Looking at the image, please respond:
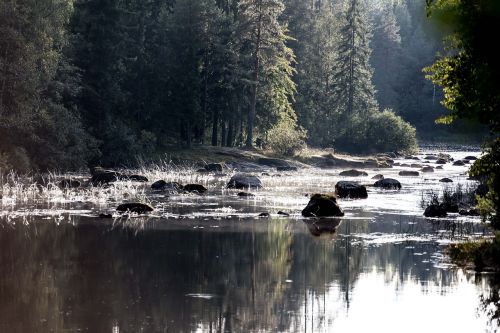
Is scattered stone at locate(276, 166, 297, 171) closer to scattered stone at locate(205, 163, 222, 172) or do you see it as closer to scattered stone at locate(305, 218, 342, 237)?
scattered stone at locate(205, 163, 222, 172)

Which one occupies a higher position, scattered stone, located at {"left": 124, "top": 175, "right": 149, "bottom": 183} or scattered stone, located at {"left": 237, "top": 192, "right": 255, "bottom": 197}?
scattered stone, located at {"left": 124, "top": 175, "right": 149, "bottom": 183}

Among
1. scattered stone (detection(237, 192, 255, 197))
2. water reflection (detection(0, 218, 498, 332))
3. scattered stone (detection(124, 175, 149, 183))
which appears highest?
scattered stone (detection(124, 175, 149, 183))

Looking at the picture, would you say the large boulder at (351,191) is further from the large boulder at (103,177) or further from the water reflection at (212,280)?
the water reflection at (212,280)

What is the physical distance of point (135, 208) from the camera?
117 ft

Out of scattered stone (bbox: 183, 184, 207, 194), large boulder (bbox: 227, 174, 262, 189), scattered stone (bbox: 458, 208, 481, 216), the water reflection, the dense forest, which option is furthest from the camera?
the dense forest

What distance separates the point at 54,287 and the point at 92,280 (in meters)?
1.17

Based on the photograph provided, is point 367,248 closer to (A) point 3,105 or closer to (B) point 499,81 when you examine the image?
(B) point 499,81

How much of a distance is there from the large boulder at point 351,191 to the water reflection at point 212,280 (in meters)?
14.2

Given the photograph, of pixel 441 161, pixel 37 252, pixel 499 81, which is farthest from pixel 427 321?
pixel 441 161

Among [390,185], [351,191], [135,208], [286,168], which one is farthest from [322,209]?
[286,168]

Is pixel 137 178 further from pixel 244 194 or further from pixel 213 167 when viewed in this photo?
pixel 213 167

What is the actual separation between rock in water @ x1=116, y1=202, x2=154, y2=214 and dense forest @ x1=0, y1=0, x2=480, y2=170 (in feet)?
52.2

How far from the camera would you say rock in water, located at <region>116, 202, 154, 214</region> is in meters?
35.5

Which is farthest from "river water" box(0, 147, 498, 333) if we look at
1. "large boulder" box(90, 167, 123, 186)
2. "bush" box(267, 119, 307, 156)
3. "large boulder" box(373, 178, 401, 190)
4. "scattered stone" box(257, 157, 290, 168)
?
"bush" box(267, 119, 307, 156)
